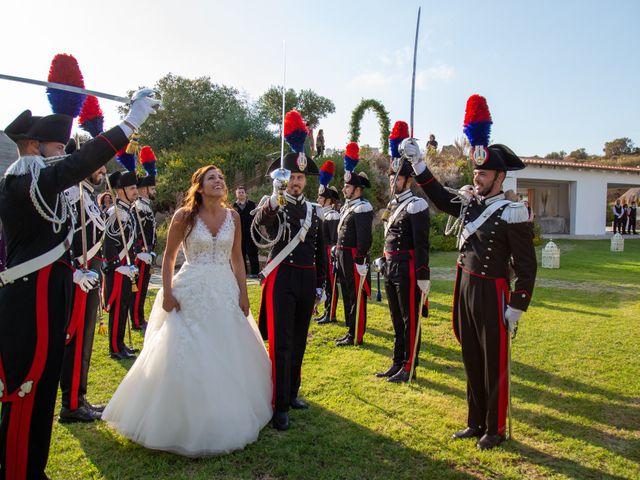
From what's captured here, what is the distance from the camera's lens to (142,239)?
287 inches

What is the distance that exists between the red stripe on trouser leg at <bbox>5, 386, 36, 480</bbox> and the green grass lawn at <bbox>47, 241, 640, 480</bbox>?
54 cm

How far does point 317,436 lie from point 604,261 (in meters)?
14.9

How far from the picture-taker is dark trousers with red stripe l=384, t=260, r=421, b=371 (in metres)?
5.34

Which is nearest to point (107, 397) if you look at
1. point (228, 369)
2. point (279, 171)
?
point (228, 369)

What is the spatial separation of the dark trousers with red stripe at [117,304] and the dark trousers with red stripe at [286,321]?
246cm

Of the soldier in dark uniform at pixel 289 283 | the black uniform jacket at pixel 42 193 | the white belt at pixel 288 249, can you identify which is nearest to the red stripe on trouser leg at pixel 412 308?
the soldier in dark uniform at pixel 289 283

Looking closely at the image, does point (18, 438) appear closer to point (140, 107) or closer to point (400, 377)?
point (140, 107)

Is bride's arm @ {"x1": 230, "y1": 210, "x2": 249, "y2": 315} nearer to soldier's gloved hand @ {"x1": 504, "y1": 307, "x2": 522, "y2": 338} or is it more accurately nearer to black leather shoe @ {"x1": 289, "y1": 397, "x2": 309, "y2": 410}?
black leather shoe @ {"x1": 289, "y1": 397, "x2": 309, "y2": 410}

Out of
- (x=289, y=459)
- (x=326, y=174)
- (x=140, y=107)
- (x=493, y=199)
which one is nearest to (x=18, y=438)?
(x=289, y=459)

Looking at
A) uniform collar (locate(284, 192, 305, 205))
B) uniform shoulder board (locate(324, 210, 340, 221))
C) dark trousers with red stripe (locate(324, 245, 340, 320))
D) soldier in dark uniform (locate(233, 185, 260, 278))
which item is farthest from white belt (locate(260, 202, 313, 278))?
soldier in dark uniform (locate(233, 185, 260, 278))

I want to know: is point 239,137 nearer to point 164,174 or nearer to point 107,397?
point 164,174

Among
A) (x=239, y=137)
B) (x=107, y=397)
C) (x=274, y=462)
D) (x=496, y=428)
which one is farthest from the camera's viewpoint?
(x=239, y=137)

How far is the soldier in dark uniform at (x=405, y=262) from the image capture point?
523 cm

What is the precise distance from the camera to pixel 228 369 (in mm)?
3721
